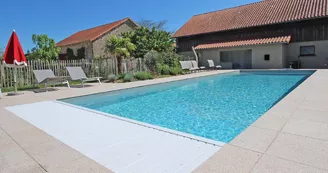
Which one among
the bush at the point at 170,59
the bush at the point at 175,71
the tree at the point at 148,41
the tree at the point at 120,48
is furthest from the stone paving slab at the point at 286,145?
the tree at the point at 148,41

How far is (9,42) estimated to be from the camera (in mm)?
7953

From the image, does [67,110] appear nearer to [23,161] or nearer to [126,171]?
[23,161]

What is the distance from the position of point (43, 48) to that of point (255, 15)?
23.7 meters

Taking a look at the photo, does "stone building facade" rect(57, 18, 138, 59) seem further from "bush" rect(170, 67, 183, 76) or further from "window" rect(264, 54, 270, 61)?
"window" rect(264, 54, 270, 61)

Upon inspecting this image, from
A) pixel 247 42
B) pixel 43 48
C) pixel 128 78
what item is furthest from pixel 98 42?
pixel 247 42

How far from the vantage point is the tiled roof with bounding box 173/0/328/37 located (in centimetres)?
1880

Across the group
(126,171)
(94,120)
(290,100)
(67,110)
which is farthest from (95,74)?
(126,171)

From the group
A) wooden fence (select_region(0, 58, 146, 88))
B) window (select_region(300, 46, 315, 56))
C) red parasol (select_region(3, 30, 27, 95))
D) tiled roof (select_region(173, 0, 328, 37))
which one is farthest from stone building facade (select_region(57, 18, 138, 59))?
window (select_region(300, 46, 315, 56))

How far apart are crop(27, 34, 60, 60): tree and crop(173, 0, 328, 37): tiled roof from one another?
14760 millimetres

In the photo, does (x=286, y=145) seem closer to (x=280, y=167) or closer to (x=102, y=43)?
(x=280, y=167)

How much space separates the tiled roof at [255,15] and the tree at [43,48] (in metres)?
14.8

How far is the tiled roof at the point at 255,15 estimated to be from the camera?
61.7ft

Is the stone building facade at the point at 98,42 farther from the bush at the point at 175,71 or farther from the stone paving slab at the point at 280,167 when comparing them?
the stone paving slab at the point at 280,167

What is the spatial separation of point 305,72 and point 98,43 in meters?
20.7
